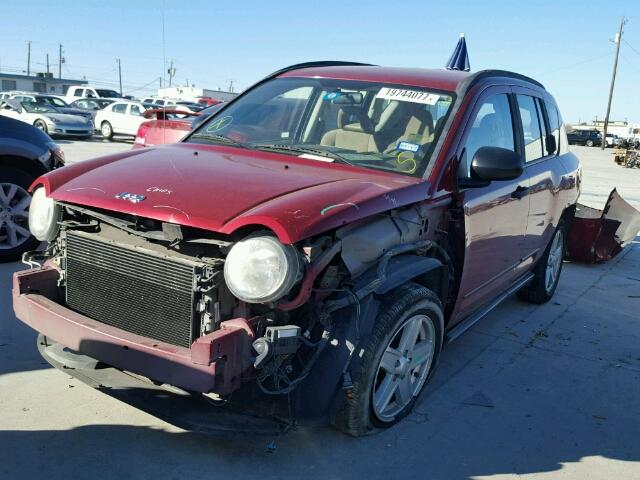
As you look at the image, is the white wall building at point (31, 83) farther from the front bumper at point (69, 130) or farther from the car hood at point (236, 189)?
the car hood at point (236, 189)

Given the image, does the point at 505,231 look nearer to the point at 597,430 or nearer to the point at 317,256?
the point at 597,430

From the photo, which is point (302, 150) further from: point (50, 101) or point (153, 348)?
point (50, 101)

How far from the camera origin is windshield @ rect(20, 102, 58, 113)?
22.5 metres

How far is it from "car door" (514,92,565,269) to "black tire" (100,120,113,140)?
21.8 m

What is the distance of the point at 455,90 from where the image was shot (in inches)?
154

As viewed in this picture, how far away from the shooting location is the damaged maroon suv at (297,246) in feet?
8.77

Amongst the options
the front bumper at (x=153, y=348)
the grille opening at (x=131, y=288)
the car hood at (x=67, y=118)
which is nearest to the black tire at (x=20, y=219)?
the front bumper at (x=153, y=348)

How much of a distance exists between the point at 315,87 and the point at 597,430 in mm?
2832

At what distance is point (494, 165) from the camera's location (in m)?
3.58

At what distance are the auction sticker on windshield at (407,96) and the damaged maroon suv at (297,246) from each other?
11 mm

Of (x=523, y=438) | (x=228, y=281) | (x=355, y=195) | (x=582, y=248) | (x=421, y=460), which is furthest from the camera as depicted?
(x=582, y=248)

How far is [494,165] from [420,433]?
1566 mm

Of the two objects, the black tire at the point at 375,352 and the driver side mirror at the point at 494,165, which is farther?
the driver side mirror at the point at 494,165

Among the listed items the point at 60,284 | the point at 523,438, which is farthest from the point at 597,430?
the point at 60,284
